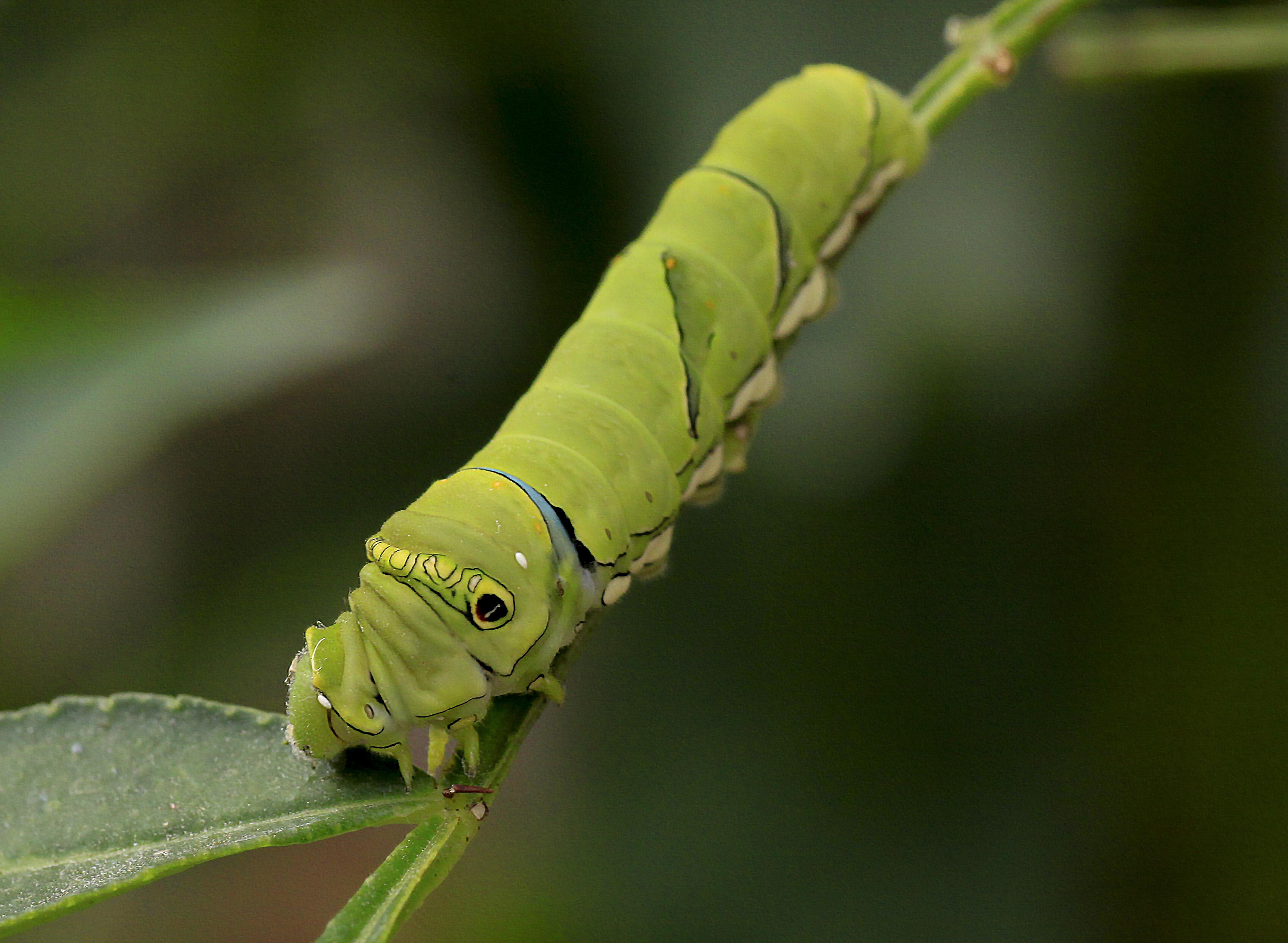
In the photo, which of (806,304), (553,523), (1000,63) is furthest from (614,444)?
(1000,63)

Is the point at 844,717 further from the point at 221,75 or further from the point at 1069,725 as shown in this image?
the point at 221,75

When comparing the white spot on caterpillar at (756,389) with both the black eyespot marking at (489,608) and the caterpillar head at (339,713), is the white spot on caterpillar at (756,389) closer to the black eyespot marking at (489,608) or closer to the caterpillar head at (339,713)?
the black eyespot marking at (489,608)

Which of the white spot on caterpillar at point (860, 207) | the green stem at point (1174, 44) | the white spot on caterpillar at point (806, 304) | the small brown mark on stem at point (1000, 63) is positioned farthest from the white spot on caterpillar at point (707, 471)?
the green stem at point (1174, 44)

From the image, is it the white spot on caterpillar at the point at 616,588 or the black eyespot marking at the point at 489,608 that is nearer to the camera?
the black eyespot marking at the point at 489,608

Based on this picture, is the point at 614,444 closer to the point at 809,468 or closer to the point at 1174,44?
the point at 809,468

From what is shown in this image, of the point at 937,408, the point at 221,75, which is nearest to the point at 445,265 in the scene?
the point at 221,75
